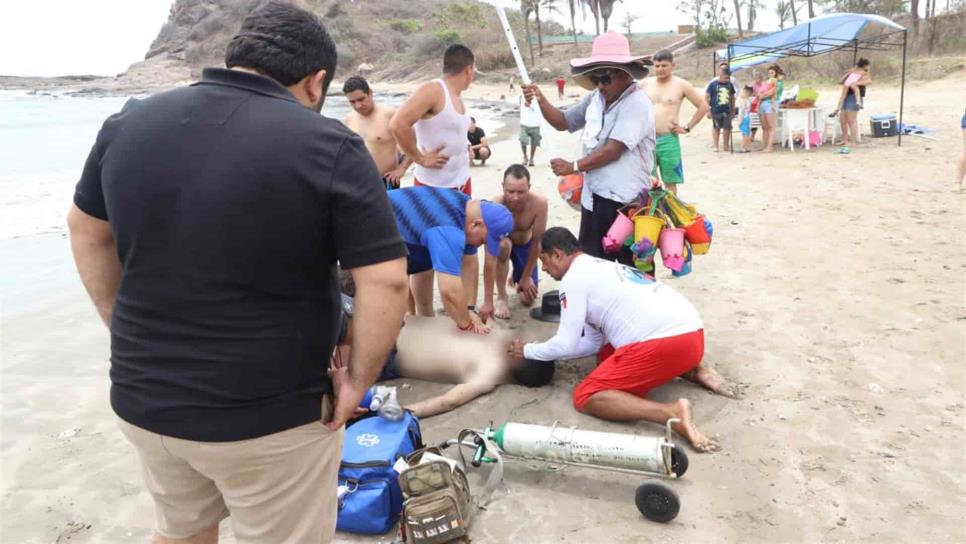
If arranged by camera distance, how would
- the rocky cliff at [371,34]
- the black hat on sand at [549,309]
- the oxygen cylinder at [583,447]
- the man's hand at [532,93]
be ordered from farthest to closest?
the rocky cliff at [371,34] → the black hat on sand at [549,309] → the man's hand at [532,93] → the oxygen cylinder at [583,447]

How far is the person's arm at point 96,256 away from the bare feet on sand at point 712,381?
3006 millimetres

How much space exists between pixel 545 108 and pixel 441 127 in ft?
2.34

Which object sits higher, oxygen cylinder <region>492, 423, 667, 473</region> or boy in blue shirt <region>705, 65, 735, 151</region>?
boy in blue shirt <region>705, 65, 735, 151</region>

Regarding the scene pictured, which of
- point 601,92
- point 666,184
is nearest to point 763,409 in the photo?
point 601,92

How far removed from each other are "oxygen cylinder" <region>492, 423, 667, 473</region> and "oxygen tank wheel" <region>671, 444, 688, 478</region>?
0.22 feet

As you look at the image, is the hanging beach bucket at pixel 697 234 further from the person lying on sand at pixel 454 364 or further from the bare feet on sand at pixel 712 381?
the person lying on sand at pixel 454 364

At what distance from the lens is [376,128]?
5.63m

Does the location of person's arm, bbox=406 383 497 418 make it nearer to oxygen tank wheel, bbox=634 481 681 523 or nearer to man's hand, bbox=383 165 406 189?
oxygen tank wheel, bbox=634 481 681 523

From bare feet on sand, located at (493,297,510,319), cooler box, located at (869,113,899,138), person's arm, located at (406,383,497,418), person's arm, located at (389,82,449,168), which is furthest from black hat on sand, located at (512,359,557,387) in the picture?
cooler box, located at (869,113,899,138)

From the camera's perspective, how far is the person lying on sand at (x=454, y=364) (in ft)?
12.8

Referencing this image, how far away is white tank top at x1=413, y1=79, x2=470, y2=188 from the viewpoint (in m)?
4.65

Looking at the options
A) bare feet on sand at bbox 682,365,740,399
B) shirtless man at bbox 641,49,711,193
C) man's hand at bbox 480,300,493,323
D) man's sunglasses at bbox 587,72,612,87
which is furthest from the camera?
shirtless man at bbox 641,49,711,193

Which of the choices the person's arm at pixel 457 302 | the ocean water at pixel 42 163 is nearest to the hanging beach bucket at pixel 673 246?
the person's arm at pixel 457 302

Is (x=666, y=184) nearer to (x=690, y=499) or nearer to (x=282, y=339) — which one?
(x=690, y=499)
